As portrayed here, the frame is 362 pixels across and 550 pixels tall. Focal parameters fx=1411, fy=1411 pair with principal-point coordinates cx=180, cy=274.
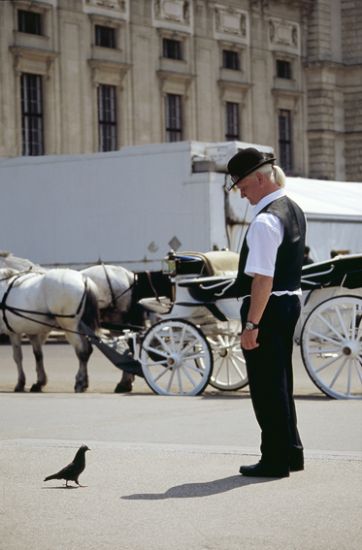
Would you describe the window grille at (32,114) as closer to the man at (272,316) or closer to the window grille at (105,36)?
the window grille at (105,36)

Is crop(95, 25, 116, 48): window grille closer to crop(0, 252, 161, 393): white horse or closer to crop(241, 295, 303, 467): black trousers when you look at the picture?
crop(0, 252, 161, 393): white horse

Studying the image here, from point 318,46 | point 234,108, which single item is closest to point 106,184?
point 234,108

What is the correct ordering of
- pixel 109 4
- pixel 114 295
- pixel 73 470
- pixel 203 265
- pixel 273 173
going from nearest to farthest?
1. pixel 73 470
2. pixel 273 173
3. pixel 203 265
4. pixel 114 295
5. pixel 109 4

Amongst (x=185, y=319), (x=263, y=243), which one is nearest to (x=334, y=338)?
(x=185, y=319)

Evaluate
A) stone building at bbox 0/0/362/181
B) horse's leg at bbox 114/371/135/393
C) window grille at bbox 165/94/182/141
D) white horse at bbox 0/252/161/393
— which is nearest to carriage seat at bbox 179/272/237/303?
horse's leg at bbox 114/371/135/393

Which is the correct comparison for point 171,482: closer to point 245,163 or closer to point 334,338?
point 245,163

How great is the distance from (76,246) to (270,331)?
17.3 m

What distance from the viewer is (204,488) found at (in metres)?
6.93

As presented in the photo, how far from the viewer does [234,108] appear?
49375 mm

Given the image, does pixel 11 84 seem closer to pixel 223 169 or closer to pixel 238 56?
pixel 238 56

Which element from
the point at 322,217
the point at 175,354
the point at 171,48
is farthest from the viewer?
the point at 171,48

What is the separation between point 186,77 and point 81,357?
3298 cm

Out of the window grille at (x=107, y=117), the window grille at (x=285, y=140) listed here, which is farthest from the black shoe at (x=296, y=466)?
the window grille at (x=285, y=140)

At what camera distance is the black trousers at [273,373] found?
7316mm
